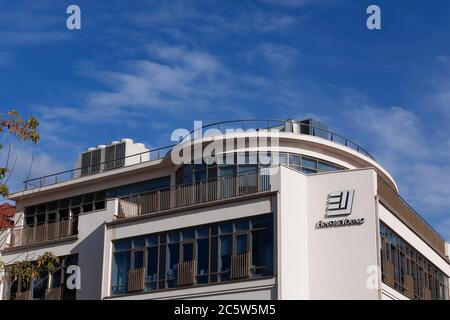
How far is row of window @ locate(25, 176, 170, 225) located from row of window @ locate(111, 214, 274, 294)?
4.80 m

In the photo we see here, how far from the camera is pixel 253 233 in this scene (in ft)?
96.9

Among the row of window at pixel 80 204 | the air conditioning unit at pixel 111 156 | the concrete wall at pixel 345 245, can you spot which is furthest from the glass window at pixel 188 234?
the air conditioning unit at pixel 111 156

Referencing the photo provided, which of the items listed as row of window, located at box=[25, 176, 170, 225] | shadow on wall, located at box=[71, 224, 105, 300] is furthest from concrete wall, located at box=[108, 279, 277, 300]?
row of window, located at box=[25, 176, 170, 225]

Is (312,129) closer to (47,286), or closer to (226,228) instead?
(226,228)

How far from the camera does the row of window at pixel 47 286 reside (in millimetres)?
35812

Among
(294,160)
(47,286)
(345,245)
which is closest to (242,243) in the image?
(345,245)

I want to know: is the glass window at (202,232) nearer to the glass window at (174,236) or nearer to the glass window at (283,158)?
the glass window at (174,236)

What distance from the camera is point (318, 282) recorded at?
29.9 m

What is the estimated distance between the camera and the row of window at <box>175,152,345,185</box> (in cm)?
3288

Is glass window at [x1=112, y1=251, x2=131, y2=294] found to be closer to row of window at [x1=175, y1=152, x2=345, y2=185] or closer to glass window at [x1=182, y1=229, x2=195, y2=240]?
glass window at [x1=182, y1=229, x2=195, y2=240]

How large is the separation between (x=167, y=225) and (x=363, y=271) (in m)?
7.48

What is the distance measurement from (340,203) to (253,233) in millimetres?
3394
